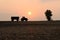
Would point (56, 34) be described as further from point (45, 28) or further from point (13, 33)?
point (13, 33)

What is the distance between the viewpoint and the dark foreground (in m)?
3.67

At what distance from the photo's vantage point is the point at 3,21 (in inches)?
165

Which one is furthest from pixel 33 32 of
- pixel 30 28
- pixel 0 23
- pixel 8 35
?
pixel 0 23

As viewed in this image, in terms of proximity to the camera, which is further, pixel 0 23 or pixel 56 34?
pixel 0 23

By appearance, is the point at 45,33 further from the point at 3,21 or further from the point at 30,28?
the point at 3,21

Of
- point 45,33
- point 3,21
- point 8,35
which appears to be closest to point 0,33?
point 8,35

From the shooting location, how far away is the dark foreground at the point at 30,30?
12.0 ft

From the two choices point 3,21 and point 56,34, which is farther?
point 3,21

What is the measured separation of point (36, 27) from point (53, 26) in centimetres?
33

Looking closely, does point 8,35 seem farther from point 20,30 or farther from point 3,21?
point 3,21

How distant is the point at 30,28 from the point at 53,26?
1.47 ft

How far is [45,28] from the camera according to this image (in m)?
3.87

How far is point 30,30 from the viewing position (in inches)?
150

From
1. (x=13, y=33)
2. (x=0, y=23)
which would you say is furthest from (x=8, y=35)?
(x=0, y=23)
